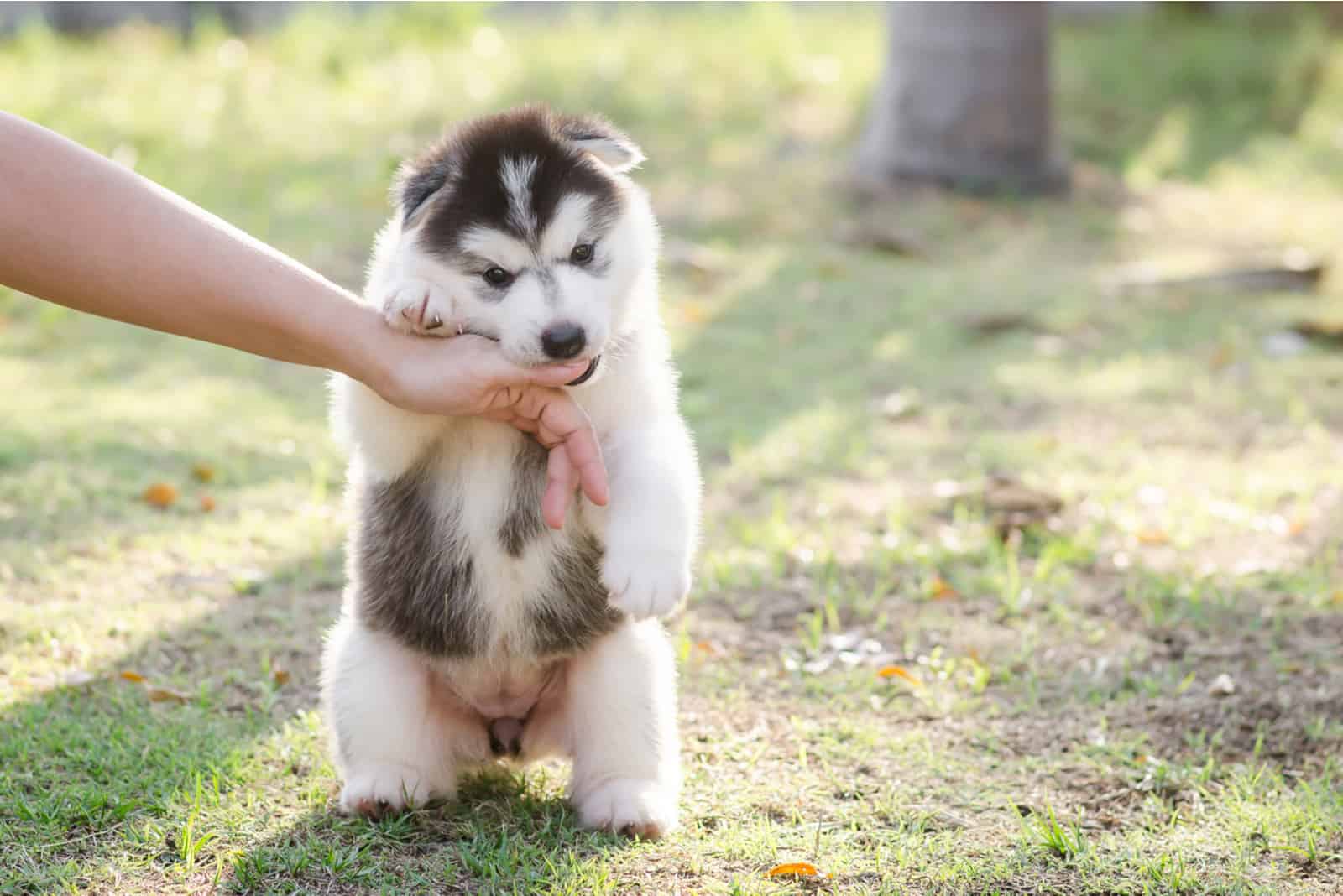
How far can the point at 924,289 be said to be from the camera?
6.91 m

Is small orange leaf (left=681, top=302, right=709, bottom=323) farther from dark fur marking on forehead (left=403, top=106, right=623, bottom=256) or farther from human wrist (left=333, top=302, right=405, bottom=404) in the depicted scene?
human wrist (left=333, top=302, right=405, bottom=404)

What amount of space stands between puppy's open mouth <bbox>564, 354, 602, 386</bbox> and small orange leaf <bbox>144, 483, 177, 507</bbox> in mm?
2189

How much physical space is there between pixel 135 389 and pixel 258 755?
110 inches

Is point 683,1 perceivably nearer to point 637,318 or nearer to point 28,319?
point 28,319

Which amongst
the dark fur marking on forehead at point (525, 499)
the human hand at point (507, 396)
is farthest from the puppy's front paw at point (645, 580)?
the dark fur marking on forehead at point (525, 499)

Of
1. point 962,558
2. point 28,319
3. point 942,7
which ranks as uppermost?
point 942,7

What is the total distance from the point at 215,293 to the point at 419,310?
378mm

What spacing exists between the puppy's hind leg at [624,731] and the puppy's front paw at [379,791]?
0.34 meters

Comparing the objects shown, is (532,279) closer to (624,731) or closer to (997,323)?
(624,731)

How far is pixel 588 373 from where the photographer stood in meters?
2.62

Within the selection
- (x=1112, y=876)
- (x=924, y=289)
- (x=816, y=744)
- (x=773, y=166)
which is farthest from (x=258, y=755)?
(x=773, y=166)

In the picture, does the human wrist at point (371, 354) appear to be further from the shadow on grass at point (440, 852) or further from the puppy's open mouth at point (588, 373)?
the shadow on grass at point (440, 852)

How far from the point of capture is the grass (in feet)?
8.70

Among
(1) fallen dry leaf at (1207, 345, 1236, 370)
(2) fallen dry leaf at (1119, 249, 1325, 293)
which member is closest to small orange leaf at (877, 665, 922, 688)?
(1) fallen dry leaf at (1207, 345, 1236, 370)
